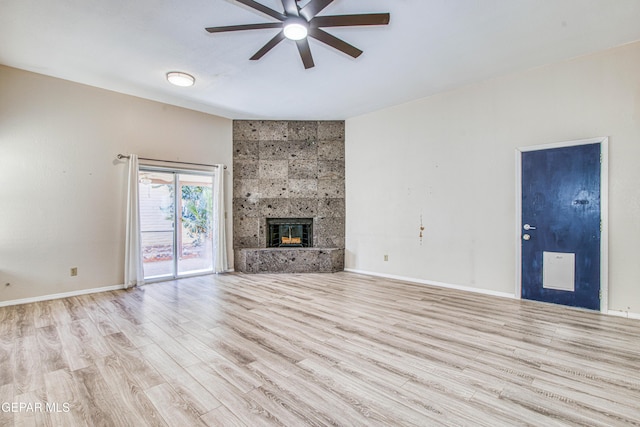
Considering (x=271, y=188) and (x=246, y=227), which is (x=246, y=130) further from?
(x=246, y=227)

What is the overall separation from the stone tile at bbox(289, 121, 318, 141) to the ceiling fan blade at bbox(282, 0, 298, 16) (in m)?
3.65

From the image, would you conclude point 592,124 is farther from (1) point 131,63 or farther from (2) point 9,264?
(2) point 9,264

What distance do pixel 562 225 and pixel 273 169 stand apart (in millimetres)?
4951

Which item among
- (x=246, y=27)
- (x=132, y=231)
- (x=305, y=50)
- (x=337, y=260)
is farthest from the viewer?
(x=337, y=260)

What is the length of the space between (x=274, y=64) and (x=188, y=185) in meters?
3.02

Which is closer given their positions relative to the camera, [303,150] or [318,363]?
[318,363]

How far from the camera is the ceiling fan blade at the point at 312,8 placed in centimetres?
234

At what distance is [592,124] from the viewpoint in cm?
357

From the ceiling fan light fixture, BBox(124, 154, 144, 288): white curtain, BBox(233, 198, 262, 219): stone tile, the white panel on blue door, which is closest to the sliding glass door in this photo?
BBox(124, 154, 144, 288): white curtain

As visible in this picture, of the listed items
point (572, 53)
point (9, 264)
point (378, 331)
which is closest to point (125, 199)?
point (9, 264)

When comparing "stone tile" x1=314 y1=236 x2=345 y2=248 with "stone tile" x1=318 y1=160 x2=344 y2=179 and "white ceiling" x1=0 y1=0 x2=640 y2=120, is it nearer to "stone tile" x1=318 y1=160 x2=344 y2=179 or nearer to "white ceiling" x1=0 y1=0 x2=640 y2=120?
"stone tile" x1=318 y1=160 x2=344 y2=179

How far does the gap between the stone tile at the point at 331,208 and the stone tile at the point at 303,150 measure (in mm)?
995

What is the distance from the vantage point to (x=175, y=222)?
5.39 m

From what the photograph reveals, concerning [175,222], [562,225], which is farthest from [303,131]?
[562,225]
